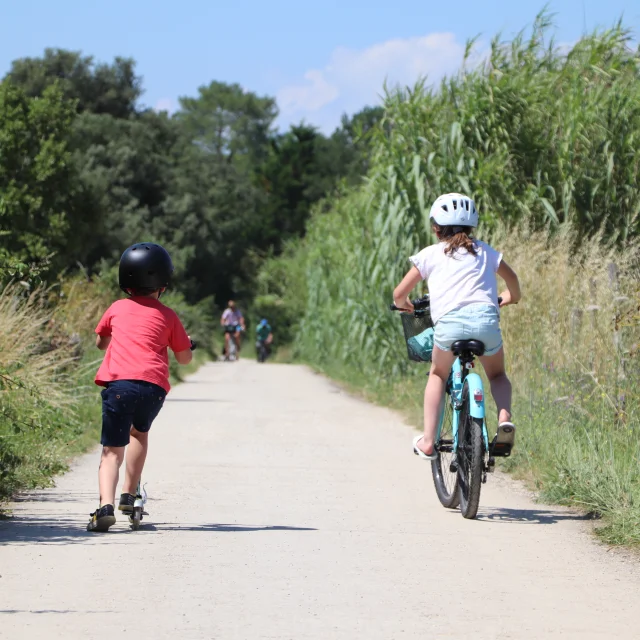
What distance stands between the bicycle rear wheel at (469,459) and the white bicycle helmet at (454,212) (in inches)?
40.8

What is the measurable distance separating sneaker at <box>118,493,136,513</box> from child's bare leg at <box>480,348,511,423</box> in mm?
2363

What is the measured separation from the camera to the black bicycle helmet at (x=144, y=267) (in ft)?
25.0

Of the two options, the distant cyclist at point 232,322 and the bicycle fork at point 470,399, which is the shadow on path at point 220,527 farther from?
the distant cyclist at point 232,322

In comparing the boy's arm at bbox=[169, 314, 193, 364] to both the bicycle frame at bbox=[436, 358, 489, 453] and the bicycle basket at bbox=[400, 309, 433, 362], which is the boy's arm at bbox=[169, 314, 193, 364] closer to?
the bicycle frame at bbox=[436, 358, 489, 453]

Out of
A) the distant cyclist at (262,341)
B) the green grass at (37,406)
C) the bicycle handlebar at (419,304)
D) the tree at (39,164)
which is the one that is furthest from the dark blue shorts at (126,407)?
the distant cyclist at (262,341)

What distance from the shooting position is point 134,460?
7.68 m

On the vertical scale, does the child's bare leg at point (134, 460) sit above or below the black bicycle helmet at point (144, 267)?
below

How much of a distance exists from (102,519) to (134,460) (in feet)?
1.45

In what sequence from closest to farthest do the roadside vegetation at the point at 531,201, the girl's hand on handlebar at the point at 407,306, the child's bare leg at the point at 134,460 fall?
A: the child's bare leg at the point at 134,460, the girl's hand on handlebar at the point at 407,306, the roadside vegetation at the point at 531,201

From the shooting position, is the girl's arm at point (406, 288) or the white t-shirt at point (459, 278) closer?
the white t-shirt at point (459, 278)

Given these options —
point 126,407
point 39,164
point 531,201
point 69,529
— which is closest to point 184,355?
point 126,407

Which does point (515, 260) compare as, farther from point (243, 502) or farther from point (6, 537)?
point (6, 537)

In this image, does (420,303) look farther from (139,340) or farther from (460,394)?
(139,340)

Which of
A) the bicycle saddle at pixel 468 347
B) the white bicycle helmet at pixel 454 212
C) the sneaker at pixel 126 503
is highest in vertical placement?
the white bicycle helmet at pixel 454 212
